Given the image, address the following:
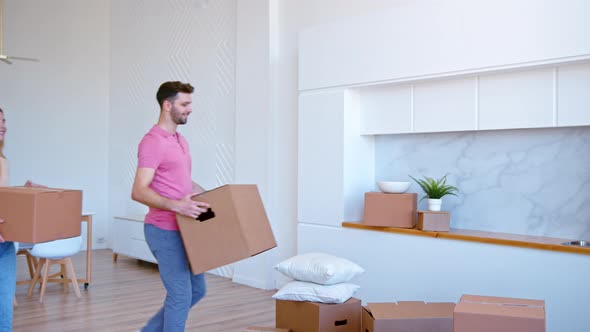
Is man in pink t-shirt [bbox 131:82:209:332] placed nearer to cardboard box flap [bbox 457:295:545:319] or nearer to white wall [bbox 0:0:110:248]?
cardboard box flap [bbox 457:295:545:319]

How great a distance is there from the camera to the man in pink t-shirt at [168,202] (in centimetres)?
264

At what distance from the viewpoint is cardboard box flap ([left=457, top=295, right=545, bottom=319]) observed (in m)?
2.31

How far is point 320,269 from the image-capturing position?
337 centimetres

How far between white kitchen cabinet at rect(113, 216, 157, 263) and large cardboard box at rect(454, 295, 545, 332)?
4492 mm

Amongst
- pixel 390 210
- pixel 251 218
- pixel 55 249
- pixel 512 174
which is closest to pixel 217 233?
pixel 251 218

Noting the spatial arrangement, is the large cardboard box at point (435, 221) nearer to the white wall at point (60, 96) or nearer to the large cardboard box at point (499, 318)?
the large cardboard box at point (499, 318)

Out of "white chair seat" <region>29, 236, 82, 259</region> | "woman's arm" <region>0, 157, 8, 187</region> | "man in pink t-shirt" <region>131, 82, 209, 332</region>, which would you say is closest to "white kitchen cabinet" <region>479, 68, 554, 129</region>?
"man in pink t-shirt" <region>131, 82, 209, 332</region>

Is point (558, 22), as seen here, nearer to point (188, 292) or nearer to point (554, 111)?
point (554, 111)

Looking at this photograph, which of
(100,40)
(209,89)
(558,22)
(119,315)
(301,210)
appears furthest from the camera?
(100,40)

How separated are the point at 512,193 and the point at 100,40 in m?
6.21

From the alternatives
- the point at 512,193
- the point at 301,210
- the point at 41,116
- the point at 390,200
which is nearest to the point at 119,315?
the point at 301,210

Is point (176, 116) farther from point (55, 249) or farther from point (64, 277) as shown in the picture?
point (64, 277)

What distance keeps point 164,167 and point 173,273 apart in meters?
0.49

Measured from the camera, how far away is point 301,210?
477 cm
